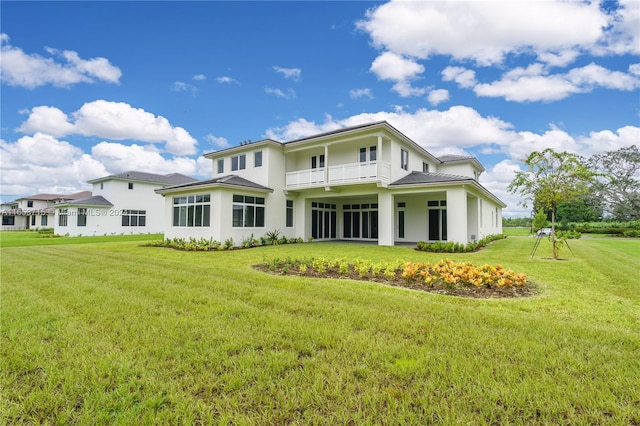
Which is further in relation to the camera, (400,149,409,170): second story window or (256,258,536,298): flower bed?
(400,149,409,170): second story window

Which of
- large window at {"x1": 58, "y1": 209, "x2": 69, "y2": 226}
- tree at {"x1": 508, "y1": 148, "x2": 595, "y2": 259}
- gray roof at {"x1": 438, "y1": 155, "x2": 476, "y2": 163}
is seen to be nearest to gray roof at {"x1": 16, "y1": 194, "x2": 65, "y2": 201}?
large window at {"x1": 58, "y1": 209, "x2": 69, "y2": 226}

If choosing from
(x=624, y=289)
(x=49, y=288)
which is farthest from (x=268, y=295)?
(x=624, y=289)

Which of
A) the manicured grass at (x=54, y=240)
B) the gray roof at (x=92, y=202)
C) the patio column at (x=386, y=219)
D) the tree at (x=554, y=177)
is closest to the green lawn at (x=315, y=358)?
the tree at (x=554, y=177)

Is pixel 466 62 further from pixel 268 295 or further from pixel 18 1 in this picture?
pixel 18 1

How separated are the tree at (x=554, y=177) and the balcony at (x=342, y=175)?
6.47 meters

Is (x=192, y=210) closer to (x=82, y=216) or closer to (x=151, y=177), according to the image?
(x=151, y=177)

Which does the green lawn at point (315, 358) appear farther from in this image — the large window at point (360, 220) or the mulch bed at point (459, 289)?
the large window at point (360, 220)

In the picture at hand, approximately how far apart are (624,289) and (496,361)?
20.1ft

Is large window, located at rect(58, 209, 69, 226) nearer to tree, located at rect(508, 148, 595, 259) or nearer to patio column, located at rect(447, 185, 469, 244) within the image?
patio column, located at rect(447, 185, 469, 244)

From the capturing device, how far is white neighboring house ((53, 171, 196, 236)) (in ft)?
103

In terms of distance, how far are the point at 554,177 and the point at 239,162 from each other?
17.8m

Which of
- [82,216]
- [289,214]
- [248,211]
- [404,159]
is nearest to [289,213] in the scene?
[289,214]

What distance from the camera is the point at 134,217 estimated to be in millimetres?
33531

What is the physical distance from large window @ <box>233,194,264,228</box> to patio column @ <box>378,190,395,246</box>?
7309 millimetres
